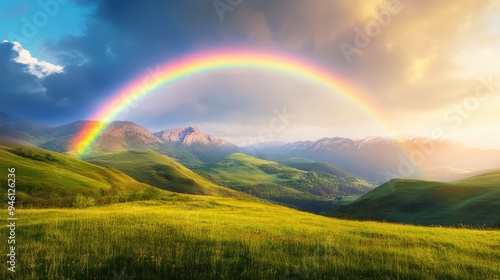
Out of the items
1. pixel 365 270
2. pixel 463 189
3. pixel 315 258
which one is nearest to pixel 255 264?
pixel 315 258

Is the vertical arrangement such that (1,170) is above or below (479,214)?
above

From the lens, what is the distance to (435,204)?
403 feet

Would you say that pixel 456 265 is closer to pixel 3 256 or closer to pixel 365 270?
pixel 365 270

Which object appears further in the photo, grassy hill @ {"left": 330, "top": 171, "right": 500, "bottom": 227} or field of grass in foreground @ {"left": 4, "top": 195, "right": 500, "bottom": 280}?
grassy hill @ {"left": 330, "top": 171, "right": 500, "bottom": 227}

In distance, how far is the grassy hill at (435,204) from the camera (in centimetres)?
9675

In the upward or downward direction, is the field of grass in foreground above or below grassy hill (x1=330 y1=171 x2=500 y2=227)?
above

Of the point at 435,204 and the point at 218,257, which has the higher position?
the point at 218,257

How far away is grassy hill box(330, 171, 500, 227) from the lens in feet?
317

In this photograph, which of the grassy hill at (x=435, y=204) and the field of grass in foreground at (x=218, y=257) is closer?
the field of grass in foreground at (x=218, y=257)

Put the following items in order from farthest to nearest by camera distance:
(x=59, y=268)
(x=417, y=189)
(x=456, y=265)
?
(x=417, y=189) < (x=456, y=265) < (x=59, y=268)

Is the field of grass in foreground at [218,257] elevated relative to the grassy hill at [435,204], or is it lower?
elevated

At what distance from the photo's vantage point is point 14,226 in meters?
18.5

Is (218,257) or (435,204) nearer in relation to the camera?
(218,257)

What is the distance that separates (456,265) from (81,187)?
349 feet
